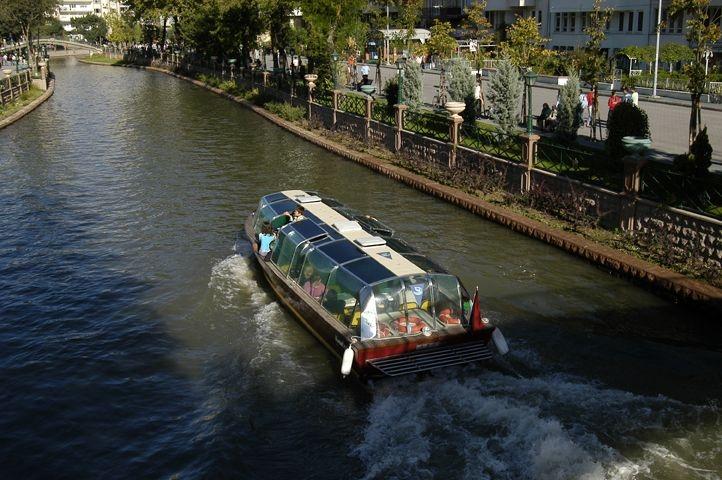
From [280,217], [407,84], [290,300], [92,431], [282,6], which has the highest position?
[282,6]

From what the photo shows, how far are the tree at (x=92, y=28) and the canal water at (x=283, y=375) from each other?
155m

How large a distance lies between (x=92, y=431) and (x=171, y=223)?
12.6 meters

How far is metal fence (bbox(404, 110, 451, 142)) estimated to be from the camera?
32.3 metres

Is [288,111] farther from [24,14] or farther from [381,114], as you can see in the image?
[24,14]

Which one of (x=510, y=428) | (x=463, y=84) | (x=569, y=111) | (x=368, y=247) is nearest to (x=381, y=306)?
(x=368, y=247)

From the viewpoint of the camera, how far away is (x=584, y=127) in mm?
36406

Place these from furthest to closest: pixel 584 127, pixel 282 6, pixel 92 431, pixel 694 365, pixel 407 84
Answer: pixel 282 6 < pixel 407 84 < pixel 584 127 < pixel 694 365 < pixel 92 431

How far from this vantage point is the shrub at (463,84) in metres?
35.5

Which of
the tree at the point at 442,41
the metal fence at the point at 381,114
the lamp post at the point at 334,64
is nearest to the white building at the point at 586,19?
the tree at the point at 442,41

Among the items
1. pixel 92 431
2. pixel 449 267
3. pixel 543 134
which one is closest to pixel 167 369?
pixel 92 431

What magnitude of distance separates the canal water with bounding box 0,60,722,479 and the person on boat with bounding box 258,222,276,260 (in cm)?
97

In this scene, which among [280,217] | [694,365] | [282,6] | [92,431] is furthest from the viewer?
[282,6]

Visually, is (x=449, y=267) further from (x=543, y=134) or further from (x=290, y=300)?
(x=543, y=134)

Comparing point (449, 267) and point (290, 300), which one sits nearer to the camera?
point (290, 300)
